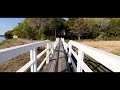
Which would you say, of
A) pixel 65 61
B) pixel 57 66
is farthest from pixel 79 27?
pixel 57 66

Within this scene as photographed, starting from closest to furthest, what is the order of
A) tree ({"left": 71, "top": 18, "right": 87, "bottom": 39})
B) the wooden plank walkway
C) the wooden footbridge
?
the wooden footbridge
the wooden plank walkway
tree ({"left": 71, "top": 18, "right": 87, "bottom": 39})

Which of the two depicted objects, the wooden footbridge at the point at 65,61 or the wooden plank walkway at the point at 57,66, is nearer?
the wooden footbridge at the point at 65,61

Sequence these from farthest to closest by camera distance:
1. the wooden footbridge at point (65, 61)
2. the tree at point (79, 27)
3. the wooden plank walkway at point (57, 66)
→ the tree at point (79, 27)
the wooden plank walkway at point (57, 66)
the wooden footbridge at point (65, 61)

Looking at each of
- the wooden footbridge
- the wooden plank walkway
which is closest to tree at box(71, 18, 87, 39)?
the wooden plank walkway

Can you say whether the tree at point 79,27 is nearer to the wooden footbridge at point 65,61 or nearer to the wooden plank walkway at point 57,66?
the wooden plank walkway at point 57,66

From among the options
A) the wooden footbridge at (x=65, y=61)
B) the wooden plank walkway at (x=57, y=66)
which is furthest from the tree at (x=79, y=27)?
the wooden footbridge at (x=65, y=61)

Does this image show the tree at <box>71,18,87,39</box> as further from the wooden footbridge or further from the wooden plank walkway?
the wooden footbridge

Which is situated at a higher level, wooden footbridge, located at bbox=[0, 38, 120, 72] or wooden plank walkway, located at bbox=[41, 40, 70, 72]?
wooden footbridge, located at bbox=[0, 38, 120, 72]

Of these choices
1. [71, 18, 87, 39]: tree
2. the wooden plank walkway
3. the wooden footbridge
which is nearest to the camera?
the wooden footbridge

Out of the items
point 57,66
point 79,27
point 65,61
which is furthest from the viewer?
point 79,27

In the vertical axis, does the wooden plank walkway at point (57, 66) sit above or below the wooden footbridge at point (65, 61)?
below

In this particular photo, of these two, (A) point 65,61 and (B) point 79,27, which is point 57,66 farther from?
(B) point 79,27

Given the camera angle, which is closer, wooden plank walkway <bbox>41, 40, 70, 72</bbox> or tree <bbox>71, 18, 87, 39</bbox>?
wooden plank walkway <bbox>41, 40, 70, 72</bbox>
